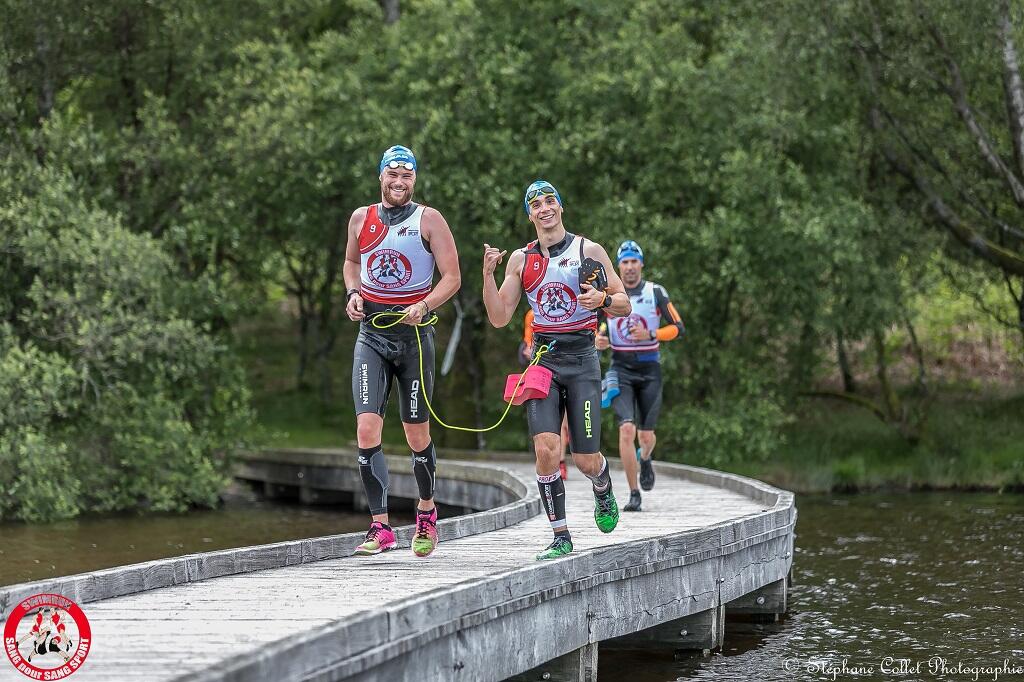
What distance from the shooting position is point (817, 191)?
2842 centimetres

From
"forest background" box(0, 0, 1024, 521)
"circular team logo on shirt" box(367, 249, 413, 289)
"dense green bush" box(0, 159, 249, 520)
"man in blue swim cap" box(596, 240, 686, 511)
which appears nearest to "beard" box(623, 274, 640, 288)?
"man in blue swim cap" box(596, 240, 686, 511)

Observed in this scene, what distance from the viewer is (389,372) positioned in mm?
10930

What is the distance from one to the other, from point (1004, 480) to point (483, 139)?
12.4m

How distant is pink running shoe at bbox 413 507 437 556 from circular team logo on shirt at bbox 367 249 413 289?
180 cm

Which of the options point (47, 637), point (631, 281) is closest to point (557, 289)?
point (47, 637)

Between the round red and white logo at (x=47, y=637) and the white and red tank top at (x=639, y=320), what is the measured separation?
802cm

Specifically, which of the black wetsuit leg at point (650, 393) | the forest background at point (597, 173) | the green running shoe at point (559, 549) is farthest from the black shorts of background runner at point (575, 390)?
the forest background at point (597, 173)

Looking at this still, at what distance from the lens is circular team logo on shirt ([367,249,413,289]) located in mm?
10617

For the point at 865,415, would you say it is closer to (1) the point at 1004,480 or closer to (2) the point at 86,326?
(1) the point at 1004,480

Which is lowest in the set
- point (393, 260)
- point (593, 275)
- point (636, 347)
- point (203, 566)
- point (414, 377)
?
point (203, 566)

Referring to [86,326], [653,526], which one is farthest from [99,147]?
[653,526]

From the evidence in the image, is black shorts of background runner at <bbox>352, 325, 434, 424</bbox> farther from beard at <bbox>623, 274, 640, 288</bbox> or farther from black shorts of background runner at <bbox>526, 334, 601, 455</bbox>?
beard at <bbox>623, 274, 640, 288</bbox>

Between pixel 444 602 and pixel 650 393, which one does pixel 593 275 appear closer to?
pixel 444 602

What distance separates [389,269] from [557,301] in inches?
51.3
